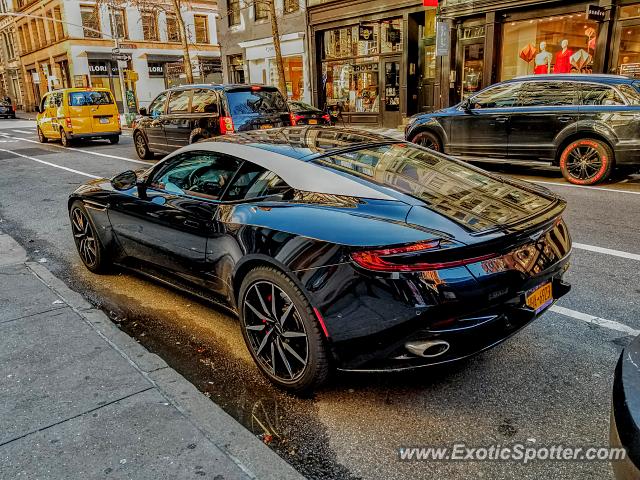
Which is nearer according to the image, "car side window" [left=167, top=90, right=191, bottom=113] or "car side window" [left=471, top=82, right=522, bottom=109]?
"car side window" [left=471, top=82, right=522, bottom=109]

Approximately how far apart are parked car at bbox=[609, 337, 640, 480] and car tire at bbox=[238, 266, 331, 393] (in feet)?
4.86

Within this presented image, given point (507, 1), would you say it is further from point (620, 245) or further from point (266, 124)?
point (620, 245)

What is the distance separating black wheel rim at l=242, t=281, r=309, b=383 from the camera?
9.79ft

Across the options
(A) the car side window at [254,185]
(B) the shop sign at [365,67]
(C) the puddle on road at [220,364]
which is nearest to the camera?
(C) the puddle on road at [220,364]

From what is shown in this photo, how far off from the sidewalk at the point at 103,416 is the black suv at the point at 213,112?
7.73m

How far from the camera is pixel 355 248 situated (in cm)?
269

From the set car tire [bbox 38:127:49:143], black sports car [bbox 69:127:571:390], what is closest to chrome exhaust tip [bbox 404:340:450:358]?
black sports car [bbox 69:127:571:390]

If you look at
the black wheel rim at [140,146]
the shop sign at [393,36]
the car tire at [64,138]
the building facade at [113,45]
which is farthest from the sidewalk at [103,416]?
the building facade at [113,45]

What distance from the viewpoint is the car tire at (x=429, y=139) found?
11.2 m

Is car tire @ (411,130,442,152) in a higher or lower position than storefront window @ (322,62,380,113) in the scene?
lower

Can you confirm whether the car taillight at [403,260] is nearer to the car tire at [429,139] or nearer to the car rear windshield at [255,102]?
the car tire at [429,139]

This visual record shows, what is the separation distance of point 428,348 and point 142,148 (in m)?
13.2

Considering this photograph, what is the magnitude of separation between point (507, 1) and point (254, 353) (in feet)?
53.2

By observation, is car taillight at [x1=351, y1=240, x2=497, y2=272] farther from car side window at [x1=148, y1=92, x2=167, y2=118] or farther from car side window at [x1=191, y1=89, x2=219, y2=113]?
car side window at [x1=148, y1=92, x2=167, y2=118]
